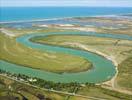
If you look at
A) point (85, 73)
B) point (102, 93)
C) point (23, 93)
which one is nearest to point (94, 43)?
point (85, 73)

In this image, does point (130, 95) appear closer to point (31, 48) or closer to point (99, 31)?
point (31, 48)

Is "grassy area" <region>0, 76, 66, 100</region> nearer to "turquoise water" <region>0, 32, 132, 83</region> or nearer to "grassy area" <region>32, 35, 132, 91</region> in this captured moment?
"turquoise water" <region>0, 32, 132, 83</region>

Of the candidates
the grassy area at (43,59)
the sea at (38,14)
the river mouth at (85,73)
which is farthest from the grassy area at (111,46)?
the sea at (38,14)

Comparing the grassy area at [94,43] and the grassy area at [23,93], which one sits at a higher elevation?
the grassy area at [94,43]

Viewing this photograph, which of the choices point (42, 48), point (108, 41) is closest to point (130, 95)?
point (42, 48)

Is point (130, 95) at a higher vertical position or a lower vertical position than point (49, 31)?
lower

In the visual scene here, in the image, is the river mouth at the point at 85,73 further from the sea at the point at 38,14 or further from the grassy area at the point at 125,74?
the sea at the point at 38,14

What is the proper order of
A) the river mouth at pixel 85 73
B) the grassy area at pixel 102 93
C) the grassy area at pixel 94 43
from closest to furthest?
the grassy area at pixel 102 93
the river mouth at pixel 85 73
the grassy area at pixel 94 43

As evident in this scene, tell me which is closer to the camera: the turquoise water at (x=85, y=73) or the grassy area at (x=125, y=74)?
the grassy area at (x=125, y=74)

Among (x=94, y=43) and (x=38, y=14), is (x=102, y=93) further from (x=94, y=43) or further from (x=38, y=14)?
(x=38, y=14)
